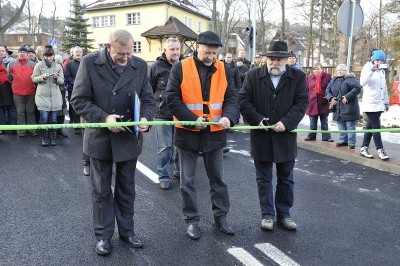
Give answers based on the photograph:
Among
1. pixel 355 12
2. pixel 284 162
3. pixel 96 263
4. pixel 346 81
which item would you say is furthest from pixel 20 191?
pixel 355 12

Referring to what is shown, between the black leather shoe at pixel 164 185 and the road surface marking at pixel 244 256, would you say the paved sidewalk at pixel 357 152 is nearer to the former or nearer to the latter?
the black leather shoe at pixel 164 185

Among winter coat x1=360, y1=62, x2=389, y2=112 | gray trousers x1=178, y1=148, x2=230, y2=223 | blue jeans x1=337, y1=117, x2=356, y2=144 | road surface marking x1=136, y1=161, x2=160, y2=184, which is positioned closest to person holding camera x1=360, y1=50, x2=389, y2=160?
winter coat x1=360, y1=62, x2=389, y2=112

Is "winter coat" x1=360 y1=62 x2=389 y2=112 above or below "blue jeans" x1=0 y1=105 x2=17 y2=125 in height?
above

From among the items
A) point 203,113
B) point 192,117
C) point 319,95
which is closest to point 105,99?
point 192,117

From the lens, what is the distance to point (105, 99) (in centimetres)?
375

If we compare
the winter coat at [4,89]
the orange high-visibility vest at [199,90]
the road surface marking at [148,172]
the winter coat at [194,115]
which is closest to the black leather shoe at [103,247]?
the winter coat at [194,115]

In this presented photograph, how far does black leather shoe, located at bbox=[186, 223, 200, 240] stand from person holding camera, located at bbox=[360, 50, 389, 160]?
4797 mm

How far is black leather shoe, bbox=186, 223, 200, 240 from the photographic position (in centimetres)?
418

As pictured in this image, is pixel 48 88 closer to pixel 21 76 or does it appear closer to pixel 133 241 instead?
pixel 21 76

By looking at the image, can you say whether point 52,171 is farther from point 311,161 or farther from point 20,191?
point 311,161

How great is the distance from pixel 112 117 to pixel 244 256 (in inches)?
69.6

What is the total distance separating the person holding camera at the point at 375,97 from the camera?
7.67m

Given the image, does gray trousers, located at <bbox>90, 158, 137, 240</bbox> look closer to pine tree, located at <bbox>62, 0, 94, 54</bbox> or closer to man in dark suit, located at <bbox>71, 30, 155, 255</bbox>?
man in dark suit, located at <bbox>71, 30, 155, 255</bbox>

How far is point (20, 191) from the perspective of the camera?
18.9 feet
